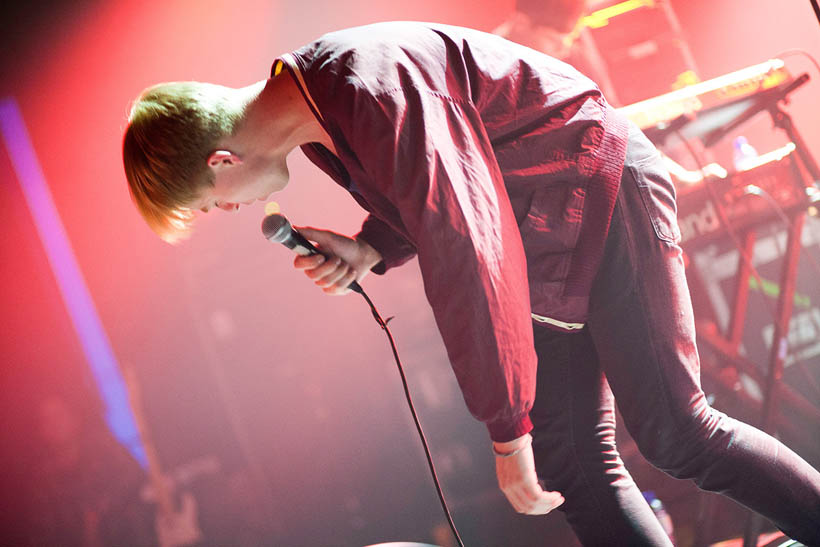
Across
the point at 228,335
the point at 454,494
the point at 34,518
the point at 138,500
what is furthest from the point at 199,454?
the point at 454,494

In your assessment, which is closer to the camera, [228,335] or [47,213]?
[47,213]

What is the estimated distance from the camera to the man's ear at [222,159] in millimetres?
879

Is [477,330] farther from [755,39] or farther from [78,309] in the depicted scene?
[755,39]

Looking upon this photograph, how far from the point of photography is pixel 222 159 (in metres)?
0.89

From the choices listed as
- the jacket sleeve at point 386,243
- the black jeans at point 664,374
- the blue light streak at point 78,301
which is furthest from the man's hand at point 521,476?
the blue light streak at point 78,301

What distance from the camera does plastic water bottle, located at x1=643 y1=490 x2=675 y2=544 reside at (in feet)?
4.60

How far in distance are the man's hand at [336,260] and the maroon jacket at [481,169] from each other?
214 millimetres

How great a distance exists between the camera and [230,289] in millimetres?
2004

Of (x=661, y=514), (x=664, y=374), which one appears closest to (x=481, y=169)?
(x=664, y=374)

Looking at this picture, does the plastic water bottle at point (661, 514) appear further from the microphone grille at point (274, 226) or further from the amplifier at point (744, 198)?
the microphone grille at point (274, 226)

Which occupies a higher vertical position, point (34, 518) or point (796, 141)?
point (796, 141)

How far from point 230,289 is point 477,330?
4.95 ft

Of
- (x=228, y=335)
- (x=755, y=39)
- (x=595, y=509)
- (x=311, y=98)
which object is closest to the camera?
(x=311, y=98)

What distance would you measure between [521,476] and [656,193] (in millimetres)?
479
